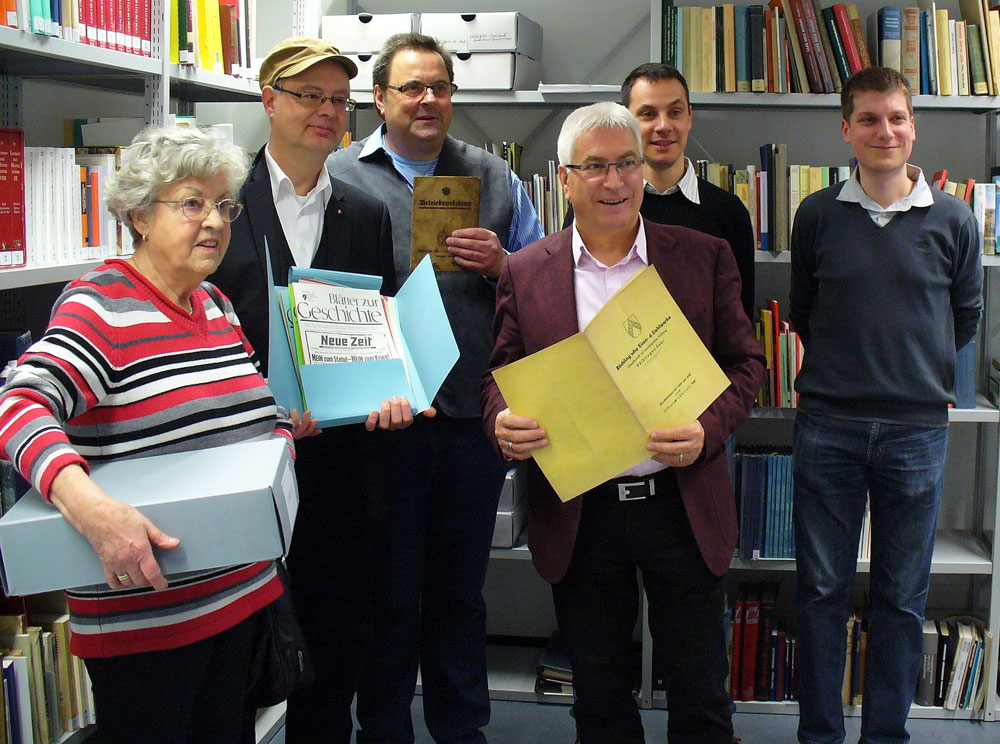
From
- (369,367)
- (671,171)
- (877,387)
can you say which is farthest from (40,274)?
(877,387)

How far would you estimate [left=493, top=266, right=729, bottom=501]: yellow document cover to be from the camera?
1683 millimetres

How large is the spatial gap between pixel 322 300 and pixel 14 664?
0.95 metres

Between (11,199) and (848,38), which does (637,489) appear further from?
(848,38)

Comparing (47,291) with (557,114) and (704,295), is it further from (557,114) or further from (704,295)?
(557,114)

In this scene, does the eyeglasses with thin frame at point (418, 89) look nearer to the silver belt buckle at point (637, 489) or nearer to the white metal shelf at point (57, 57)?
the white metal shelf at point (57, 57)

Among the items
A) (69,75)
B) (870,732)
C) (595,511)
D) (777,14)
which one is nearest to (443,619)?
(595,511)

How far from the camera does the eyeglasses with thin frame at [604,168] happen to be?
5.92 ft

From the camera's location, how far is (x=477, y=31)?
3.06m

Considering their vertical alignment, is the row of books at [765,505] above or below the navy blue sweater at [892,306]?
below

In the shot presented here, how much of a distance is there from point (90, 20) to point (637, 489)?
152 cm

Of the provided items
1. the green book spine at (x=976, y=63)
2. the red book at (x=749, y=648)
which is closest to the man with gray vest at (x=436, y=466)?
the red book at (x=749, y=648)

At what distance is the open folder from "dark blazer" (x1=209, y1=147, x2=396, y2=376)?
0.07 m

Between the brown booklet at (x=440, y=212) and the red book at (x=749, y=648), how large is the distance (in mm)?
1706

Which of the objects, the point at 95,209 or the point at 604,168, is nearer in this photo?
the point at 604,168
